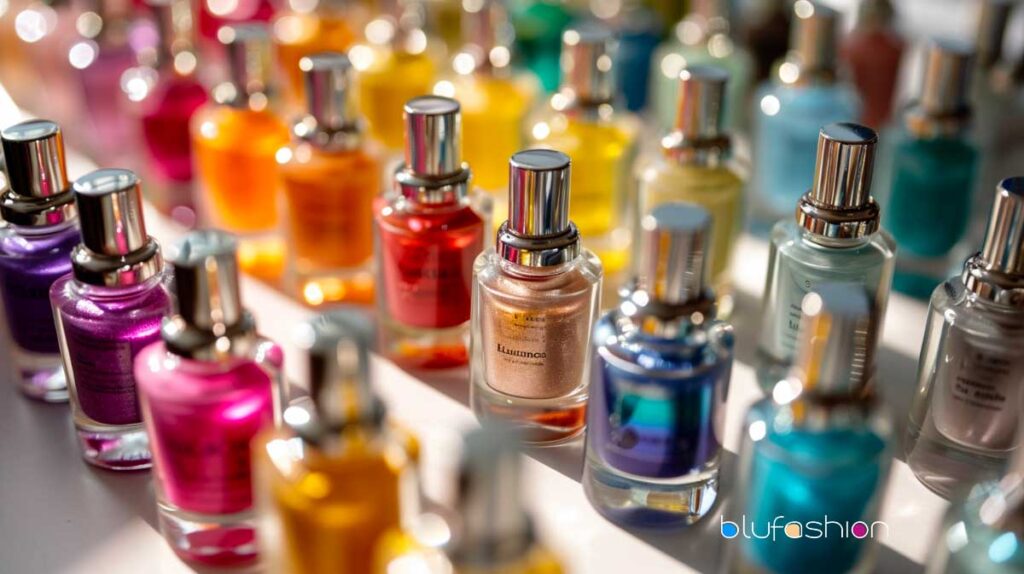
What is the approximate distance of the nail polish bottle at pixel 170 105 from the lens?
125 centimetres

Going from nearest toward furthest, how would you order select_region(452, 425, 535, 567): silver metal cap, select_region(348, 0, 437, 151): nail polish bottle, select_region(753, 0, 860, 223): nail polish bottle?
select_region(452, 425, 535, 567): silver metal cap
select_region(753, 0, 860, 223): nail polish bottle
select_region(348, 0, 437, 151): nail polish bottle

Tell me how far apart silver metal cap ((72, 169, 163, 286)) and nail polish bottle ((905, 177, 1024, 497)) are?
607mm

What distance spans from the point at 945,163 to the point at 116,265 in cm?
78

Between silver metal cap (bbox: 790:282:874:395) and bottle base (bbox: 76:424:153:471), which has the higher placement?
silver metal cap (bbox: 790:282:874:395)

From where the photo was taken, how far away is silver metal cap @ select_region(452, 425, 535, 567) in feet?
1.99

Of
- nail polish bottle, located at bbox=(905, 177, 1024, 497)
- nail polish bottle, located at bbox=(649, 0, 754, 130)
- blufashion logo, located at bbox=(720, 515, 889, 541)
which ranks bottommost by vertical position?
blufashion logo, located at bbox=(720, 515, 889, 541)

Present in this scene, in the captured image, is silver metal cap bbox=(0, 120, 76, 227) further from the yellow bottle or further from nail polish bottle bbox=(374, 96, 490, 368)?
the yellow bottle

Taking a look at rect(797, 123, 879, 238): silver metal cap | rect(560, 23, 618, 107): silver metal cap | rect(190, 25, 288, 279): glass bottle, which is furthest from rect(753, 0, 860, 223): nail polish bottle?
rect(190, 25, 288, 279): glass bottle

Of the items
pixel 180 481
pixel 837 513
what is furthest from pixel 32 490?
pixel 837 513

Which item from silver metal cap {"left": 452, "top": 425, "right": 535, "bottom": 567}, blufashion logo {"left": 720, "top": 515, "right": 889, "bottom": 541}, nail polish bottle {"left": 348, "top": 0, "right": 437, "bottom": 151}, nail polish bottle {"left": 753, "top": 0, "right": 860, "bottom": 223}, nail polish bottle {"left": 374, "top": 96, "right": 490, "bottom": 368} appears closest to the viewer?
silver metal cap {"left": 452, "top": 425, "right": 535, "bottom": 567}

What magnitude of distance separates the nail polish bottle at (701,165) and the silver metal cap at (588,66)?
0.09 metres

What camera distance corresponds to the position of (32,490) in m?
0.90

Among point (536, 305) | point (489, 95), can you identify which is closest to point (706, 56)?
point (489, 95)

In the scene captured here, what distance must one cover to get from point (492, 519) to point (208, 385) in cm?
25
